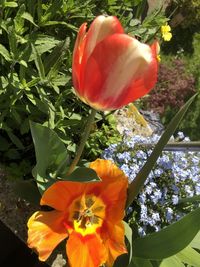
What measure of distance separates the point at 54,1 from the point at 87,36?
2.19 feet

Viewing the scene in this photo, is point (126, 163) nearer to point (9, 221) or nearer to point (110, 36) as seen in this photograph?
point (9, 221)

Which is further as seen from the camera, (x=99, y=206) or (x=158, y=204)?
(x=158, y=204)

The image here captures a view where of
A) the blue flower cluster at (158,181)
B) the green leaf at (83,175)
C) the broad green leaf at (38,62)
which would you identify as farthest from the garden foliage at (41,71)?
the green leaf at (83,175)

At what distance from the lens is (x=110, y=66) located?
0.88 metres

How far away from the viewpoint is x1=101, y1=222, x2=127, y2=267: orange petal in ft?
3.81

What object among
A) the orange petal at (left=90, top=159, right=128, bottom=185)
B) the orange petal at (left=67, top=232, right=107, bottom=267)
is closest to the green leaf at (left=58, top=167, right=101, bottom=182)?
the orange petal at (left=90, top=159, right=128, bottom=185)

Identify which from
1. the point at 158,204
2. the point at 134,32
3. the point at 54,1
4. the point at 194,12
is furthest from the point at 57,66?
the point at 194,12

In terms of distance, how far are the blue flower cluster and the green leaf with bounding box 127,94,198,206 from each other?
0.39 m

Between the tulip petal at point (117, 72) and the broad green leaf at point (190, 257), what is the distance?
2.04 feet

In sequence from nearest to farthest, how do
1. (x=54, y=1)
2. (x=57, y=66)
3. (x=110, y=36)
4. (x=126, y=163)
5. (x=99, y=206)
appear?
1. (x=110, y=36)
2. (x=99, y=206)
3. (x=57, y=66)
4. (x=54, y=1)
5. (x=126, y=163)

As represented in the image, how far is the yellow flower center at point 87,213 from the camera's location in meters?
1.21

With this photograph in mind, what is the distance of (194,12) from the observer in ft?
10.8

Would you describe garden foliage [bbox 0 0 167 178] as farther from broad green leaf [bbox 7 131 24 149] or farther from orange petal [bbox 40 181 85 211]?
orange petal [bbox 40 181 85 211]

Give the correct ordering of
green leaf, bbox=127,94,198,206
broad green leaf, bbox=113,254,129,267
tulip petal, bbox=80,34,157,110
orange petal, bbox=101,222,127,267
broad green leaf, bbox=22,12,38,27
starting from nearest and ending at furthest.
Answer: tulip petal, bbox=80,34,157,110 → green leaf, bbox=127,94,198,206 → orange petal, bbox=101,222,127,267 → broad green leaf, bbox=113,254,129,267 → broad green leaf, bbox=22,12,38,27
